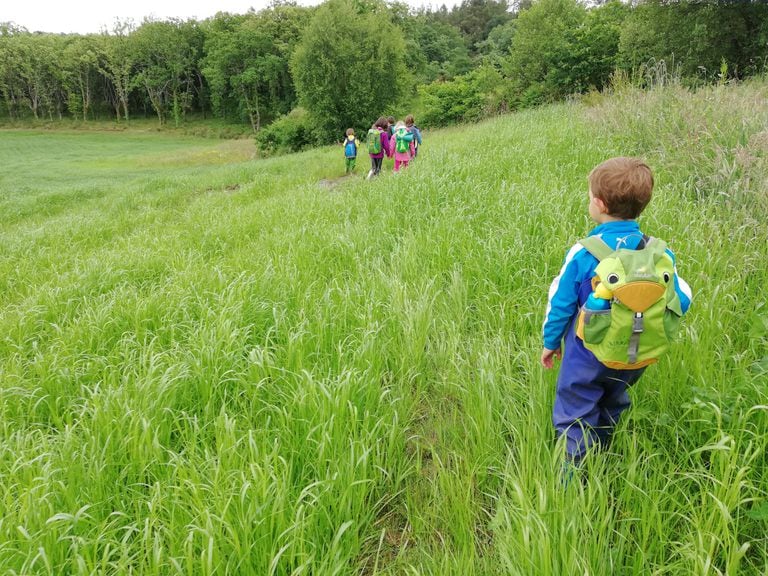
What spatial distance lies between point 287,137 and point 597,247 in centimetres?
3321

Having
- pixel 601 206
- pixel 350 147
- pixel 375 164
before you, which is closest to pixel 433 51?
pixel 350 147

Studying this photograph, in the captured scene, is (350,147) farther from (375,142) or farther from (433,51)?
(433,51)

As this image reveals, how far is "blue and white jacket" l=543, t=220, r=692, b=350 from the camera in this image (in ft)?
6.26

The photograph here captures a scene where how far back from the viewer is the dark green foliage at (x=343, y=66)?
98.2 feet

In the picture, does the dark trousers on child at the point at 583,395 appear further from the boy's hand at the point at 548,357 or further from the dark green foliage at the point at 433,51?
the dark green foliage at the point at 433,51

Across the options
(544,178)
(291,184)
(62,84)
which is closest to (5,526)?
(544,178)

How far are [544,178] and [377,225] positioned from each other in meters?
2.45

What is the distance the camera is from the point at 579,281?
1.97 metres

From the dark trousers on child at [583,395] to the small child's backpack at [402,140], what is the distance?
29.5ft

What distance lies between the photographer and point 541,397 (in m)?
2.20

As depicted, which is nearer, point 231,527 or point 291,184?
point 231,527

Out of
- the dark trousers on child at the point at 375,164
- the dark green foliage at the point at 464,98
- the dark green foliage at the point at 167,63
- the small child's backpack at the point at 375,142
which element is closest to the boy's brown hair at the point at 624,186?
the small child's backpack at the point at 375,142

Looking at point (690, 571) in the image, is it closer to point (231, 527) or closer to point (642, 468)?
point (642, 468)

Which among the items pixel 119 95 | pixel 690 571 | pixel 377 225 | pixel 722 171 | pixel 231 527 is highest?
pixel 119 95
